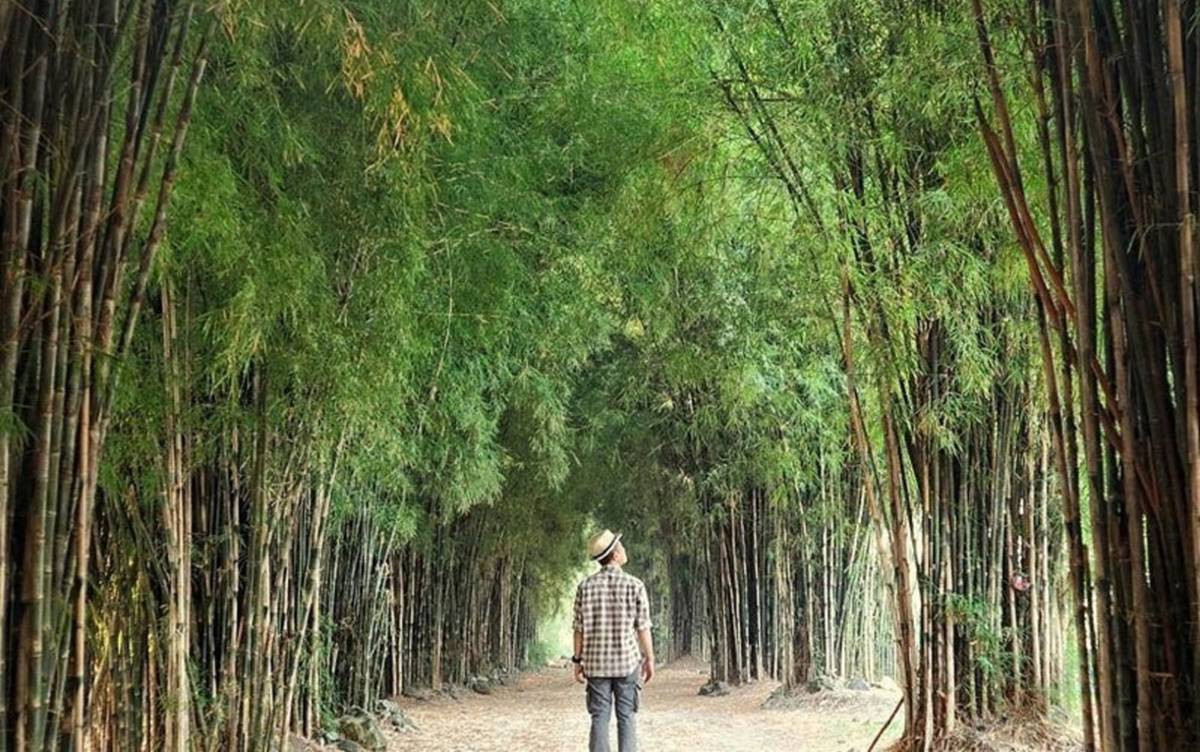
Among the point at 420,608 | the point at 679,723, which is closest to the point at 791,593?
the point at 679,723

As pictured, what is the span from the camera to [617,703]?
423cm

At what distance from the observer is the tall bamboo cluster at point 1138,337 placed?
181cm

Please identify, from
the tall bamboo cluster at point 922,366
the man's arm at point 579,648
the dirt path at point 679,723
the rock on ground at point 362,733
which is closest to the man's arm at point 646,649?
the man's arm at point 579,648

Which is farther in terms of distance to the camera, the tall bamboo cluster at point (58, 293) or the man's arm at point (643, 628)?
the man's arm at point (643, 628)

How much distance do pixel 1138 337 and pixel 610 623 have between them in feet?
8.53

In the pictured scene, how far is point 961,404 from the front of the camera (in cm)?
434

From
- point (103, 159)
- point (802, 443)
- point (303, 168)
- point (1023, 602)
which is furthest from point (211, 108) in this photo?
point (802, 443)

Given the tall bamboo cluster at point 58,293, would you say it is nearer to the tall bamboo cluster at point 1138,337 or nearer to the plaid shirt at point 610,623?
the tall bamboo cluster at point 1138,337

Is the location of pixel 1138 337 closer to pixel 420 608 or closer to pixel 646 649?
pixel 646 649

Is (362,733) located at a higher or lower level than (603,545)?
lower

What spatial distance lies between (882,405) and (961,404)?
57 cm

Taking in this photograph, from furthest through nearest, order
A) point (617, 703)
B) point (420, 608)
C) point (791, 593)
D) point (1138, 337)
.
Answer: point (420, 608), point (791, 593), point (617, 703), point (1138, 337)

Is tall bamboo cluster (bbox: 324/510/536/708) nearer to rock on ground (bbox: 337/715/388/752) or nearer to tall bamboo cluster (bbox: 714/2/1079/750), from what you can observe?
rock on ground (bbox: 337/715/388/752)

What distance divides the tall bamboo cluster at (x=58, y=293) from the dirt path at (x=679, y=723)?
4732 millimetres
